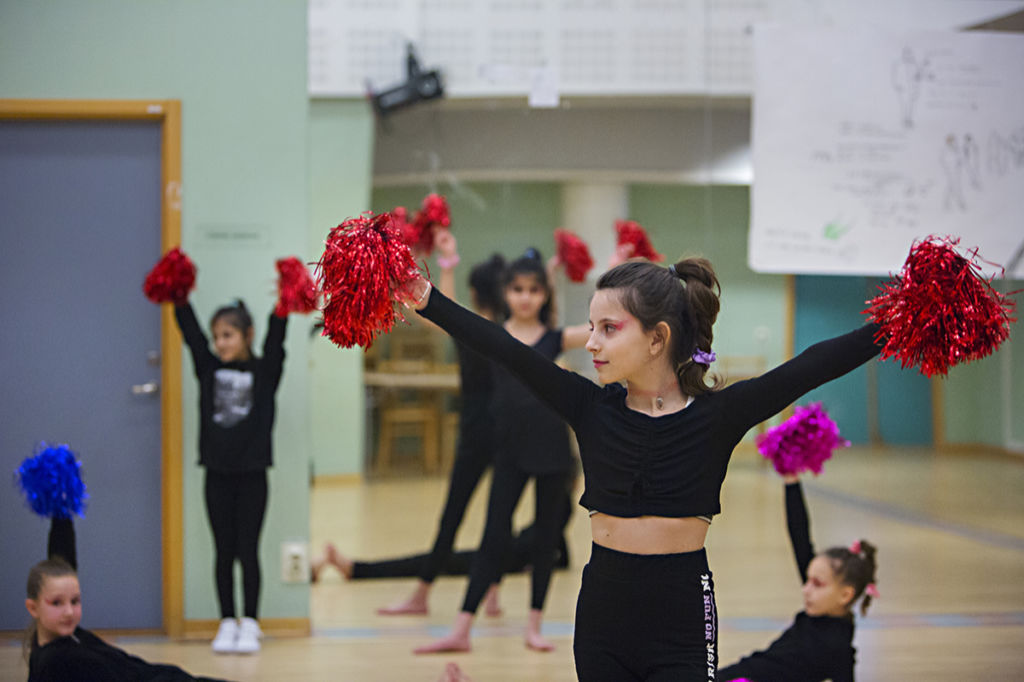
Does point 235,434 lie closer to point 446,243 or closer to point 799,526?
point 446,243

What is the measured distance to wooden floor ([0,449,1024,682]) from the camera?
10.9 feet

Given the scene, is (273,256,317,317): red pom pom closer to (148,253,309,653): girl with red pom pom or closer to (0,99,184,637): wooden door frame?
(148,253,309,653): girl with red pom pom

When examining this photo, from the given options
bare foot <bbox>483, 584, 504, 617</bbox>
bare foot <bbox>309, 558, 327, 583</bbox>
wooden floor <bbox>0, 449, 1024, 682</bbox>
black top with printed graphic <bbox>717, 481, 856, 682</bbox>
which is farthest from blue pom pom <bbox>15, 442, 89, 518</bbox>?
black top with printed graphic <bbox>717, 481, 856, 682</bbox>

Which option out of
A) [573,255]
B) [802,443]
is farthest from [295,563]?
[802,443]

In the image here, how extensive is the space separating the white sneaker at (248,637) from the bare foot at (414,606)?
595 mm

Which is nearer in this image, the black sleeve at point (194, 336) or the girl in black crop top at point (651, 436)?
the girl in black crop top at point (651, 436)

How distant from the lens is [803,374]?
5.89 ft

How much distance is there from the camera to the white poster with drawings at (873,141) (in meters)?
4.20

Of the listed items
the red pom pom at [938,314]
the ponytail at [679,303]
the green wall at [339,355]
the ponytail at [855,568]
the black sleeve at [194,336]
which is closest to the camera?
the red pom pom at [938,314]

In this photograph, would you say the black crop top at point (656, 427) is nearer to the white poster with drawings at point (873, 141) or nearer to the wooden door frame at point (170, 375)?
the wooden door frame at point (170, 375)

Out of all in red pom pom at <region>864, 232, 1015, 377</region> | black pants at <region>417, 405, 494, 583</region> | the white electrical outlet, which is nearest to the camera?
red pom pom at <region>864, 232, 1015, 377</region>

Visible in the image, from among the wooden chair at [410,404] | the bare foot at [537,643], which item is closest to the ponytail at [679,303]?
the bare foot at [537,643]

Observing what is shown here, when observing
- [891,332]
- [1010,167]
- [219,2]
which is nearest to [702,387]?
[891,332]

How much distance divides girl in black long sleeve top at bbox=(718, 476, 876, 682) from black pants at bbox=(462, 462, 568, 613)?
846 millimetres
